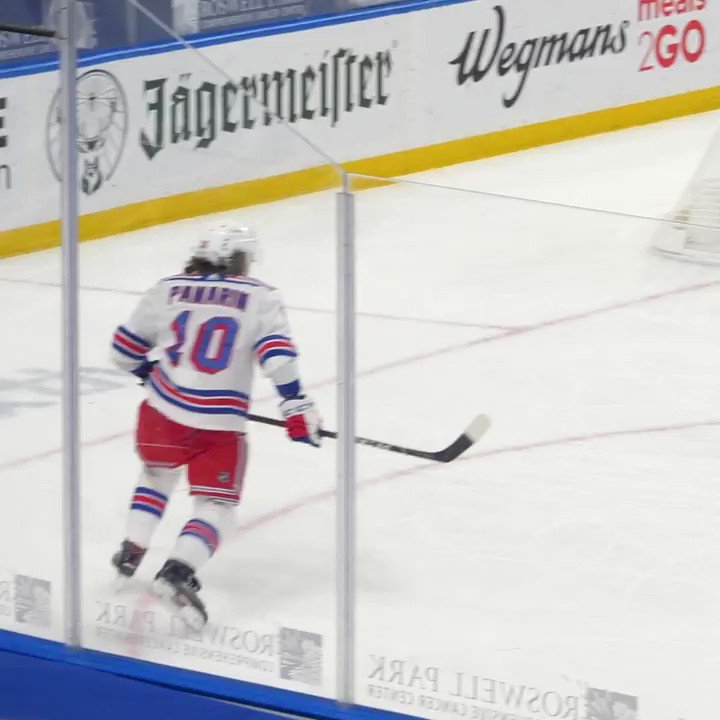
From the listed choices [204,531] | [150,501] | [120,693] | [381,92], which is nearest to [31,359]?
[150,501]

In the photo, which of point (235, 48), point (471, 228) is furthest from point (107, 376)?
point (235, 48)

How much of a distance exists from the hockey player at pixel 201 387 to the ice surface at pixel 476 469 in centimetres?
3

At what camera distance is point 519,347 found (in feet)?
8.95

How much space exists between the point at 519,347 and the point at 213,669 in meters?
0.80

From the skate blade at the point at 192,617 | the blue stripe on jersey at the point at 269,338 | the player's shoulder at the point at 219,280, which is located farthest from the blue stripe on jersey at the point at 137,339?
the skate blade at the point at 192,617

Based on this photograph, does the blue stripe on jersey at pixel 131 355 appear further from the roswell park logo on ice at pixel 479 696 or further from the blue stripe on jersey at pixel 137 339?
the roswell park logo on ice at pixel 479 696

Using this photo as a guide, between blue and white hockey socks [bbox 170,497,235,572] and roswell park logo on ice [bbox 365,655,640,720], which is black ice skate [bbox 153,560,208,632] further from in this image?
roswell park logo on ice [bbox 365,655,640,720]

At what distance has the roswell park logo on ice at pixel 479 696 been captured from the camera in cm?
281

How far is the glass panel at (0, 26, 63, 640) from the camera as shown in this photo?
3.17m

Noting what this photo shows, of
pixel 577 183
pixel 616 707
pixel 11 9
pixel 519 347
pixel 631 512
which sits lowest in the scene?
pixel 616 707

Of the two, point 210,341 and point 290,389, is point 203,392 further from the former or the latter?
point 290,389

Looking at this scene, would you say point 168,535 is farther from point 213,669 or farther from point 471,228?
point 471,228

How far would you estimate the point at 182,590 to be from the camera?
121 inches

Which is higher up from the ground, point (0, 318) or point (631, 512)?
point (0, 318)
